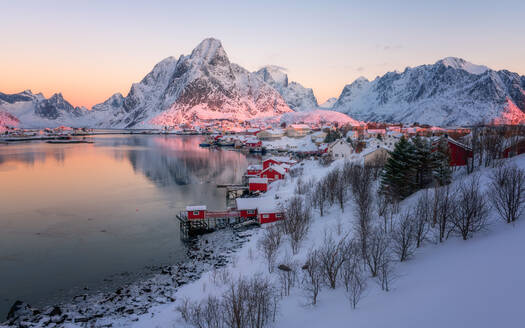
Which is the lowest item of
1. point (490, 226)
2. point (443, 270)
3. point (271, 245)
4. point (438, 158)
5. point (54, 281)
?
point (54, 281)

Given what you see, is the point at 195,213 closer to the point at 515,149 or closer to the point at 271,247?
the point at 271,247

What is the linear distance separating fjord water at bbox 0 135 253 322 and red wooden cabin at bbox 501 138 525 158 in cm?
3575

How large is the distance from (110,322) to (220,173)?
54232 mm

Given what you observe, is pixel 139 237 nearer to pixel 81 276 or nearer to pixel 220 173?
pixel 81 276

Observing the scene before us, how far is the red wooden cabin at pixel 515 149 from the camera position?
3267 centimetres

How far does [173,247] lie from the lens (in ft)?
102

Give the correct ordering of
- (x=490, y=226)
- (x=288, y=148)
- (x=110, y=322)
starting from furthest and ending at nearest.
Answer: (x=288, y=148) < (x=110, y=322) < (x=490, y=226)

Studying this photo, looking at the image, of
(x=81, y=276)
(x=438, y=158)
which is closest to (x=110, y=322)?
(x=81, y=276)

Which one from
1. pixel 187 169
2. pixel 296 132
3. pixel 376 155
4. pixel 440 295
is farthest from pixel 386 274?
pixel 296 132

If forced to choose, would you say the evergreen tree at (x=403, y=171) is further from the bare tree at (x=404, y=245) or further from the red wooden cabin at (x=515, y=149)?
the bare tree at (x=404, y=245)

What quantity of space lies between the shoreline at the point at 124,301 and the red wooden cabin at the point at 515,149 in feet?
102

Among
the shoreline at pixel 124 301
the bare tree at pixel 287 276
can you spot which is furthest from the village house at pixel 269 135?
the bare tree at pixel 287 276

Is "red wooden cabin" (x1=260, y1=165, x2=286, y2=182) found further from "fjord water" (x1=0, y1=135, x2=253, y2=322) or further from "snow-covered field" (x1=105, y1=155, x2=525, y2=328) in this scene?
"snow-covered field" (x1=105, y1=155, x2=525, y2=328)

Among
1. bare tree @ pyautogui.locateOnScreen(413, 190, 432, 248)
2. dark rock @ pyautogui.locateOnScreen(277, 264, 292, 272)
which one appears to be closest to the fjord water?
dark rock @ pyautogui.locateOnScreen(277, 264, 292, 272)
